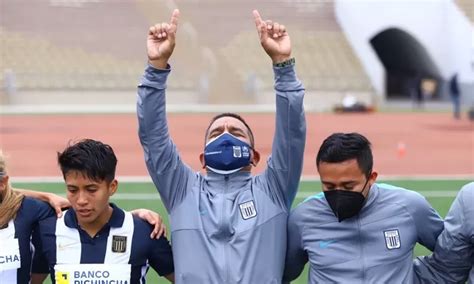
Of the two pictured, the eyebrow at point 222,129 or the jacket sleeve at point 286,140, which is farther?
the eyebrow at point 222,129

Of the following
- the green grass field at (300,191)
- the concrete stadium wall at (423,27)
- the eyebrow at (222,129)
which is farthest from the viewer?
the concrete stadium wall at (423,27)

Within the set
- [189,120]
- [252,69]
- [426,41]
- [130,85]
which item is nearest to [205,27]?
[252,69]

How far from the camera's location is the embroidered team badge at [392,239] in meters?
3.68

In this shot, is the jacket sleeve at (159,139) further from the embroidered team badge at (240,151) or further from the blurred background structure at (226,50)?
the blurred background structure at (226,50)

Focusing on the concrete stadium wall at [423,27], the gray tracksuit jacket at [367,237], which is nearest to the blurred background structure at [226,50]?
the concrete stadium wall at [423,27]

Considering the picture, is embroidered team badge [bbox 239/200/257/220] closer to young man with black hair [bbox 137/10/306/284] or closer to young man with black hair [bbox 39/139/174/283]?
young man with black hair [bbox 137/10/306/284]

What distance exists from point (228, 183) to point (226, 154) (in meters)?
0.15

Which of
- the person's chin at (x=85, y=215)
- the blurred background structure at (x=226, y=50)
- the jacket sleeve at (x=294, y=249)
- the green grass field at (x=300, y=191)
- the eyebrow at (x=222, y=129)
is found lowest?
the green grass field at (x=300, y=191)

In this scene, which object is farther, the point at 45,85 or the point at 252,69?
the point at 252,69

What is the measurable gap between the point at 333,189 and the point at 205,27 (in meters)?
40.7

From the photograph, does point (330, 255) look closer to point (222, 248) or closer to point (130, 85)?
point (222, 248)

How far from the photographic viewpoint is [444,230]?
A: 144 inches

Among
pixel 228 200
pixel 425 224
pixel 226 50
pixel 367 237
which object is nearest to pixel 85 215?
pixel 228 200

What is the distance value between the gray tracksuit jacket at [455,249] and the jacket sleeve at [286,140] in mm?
683
